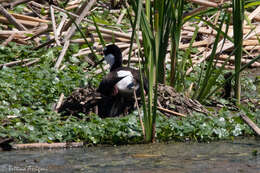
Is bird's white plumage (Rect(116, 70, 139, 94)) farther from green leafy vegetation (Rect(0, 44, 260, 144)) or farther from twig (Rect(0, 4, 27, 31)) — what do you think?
twig (Rect(0, 4, 27, 31))

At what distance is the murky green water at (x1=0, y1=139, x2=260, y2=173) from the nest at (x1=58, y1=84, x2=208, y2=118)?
4.31 ft

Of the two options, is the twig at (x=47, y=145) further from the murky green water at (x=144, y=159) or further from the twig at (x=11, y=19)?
the twig at (x=11, y=19)

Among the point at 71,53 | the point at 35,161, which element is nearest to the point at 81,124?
the point at 35,161

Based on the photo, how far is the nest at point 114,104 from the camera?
6.62 metres

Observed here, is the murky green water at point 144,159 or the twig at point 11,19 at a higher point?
the twig at point 11,19

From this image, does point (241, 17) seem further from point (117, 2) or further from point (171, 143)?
point (117, 2)

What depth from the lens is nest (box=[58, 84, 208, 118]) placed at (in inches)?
261

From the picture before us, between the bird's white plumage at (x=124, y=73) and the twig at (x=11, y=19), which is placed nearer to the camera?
the bird's white plumage at (x=124, y=73)

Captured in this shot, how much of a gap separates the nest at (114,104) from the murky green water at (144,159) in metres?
1.31

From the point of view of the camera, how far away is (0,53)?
28.7 ft

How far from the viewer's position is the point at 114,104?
6.73 meters

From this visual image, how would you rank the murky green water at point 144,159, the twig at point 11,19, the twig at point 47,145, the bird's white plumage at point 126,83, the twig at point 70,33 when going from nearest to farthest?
1. the murky green water at point 144,159
2. the twig at point 47,145
3. the bird's white plumage at point 126,83
4. the twig at point 70,33
5. the twig at point 11,19

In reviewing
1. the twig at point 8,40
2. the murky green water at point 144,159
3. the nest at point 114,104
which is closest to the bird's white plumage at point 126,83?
the nest at point 114,104

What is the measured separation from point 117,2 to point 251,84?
413 centimetres
